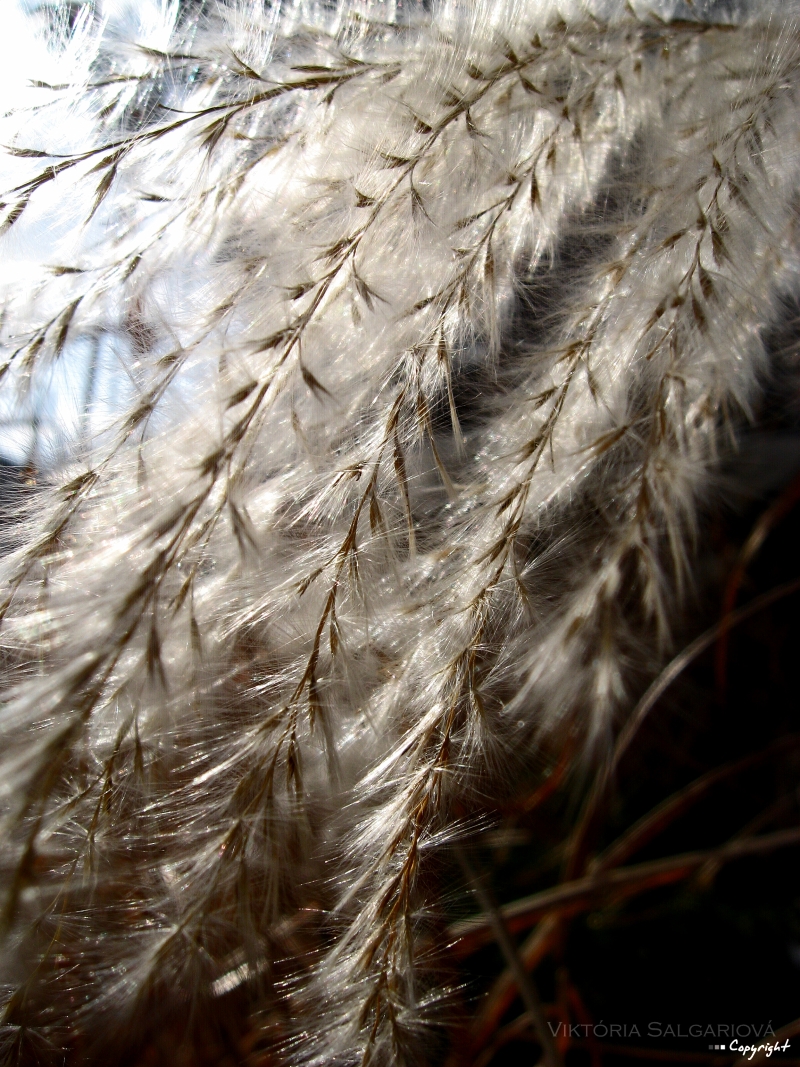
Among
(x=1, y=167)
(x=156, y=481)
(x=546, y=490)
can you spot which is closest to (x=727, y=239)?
(x=546, y=490)

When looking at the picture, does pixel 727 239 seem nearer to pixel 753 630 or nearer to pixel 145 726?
pixel 145 726

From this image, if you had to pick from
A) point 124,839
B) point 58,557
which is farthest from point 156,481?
point 124,839

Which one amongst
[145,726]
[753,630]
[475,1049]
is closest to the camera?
[145,726]

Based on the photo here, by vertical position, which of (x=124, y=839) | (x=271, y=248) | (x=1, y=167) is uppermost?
(x=1, y=167)

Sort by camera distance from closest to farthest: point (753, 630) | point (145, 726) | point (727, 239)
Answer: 1. point (145, 726)
2. point (727, 239)
3. point (753, 630)

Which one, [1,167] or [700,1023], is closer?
[1,167]

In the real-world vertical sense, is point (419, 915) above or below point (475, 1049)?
above

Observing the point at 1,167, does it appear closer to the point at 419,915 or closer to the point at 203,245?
the point at 203,245
